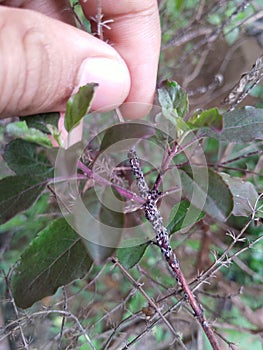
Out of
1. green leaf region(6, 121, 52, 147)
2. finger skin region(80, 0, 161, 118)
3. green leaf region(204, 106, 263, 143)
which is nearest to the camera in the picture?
green leaf region(6, 121, 52, 147)

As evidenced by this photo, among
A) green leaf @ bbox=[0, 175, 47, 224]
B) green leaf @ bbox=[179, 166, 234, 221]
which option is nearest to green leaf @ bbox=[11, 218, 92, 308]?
green leaf @ bbox=[0, 175, 47, 224]

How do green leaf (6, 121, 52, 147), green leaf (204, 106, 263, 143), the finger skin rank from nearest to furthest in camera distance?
1. green leaf (6, 121, 52, 147)
2. green leaf (204, 106, 263, 143)
3. the finger skin

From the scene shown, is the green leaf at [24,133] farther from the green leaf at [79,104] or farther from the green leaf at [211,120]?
the green leaf at [211,120]

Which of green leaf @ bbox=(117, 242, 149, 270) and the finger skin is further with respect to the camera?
the finger skin

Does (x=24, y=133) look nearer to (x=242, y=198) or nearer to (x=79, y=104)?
(x=79, y=104)

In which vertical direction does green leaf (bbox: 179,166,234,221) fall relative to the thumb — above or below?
below

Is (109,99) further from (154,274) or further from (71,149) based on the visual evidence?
(154,274)

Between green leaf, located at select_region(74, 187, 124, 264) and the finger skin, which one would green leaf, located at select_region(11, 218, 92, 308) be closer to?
green leaf, located at select_region(74, 187, 124, 264)
